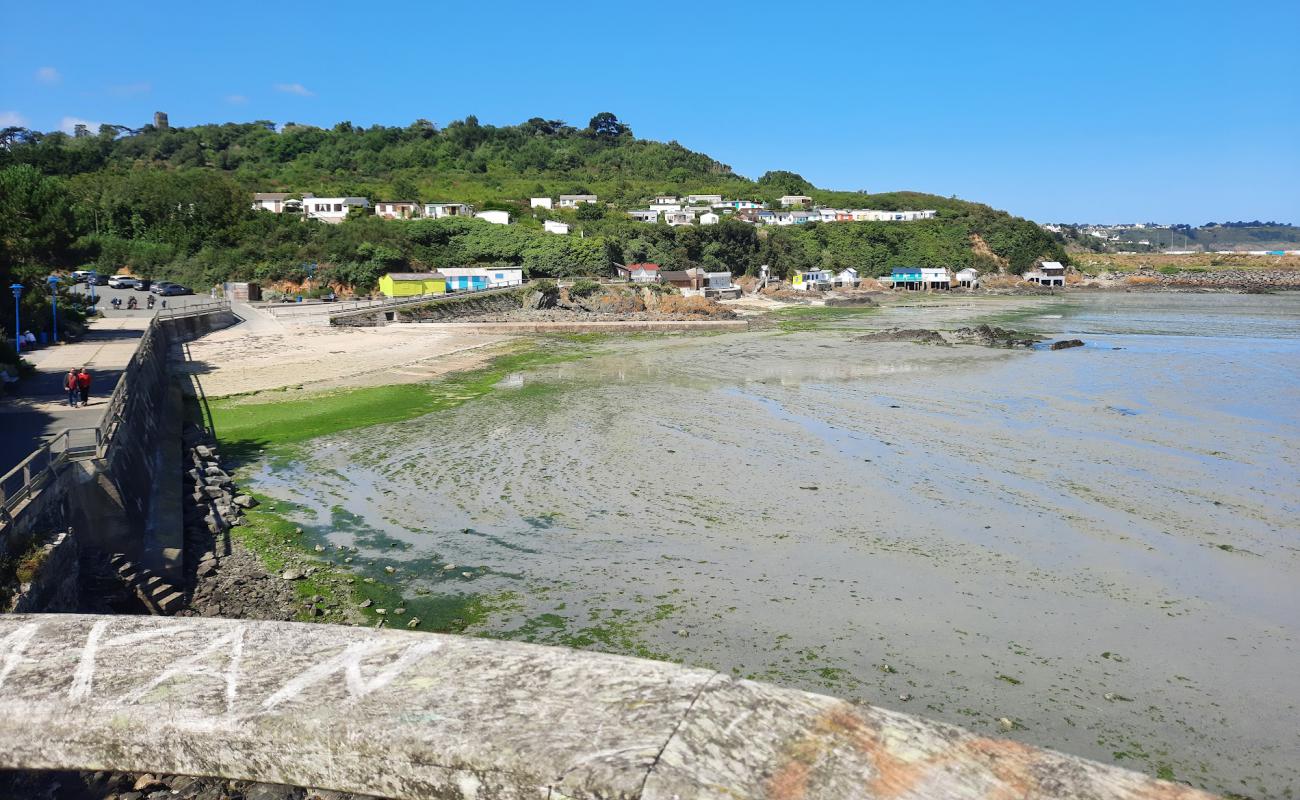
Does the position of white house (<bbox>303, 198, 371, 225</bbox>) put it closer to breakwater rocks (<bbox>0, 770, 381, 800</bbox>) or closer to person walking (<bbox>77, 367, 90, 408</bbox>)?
person walking (<bbox>77, 367, 90, 408</bbox>)

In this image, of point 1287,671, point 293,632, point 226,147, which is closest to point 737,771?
point 293,632

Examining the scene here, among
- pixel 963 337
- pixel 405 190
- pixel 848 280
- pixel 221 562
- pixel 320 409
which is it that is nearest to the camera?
pixel 221 562

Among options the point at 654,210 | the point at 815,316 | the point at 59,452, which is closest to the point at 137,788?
the point at 59,452

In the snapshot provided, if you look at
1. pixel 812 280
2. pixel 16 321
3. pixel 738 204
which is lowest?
pixel 16 321

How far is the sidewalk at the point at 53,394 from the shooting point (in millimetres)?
12484

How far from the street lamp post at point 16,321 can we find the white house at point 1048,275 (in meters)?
104

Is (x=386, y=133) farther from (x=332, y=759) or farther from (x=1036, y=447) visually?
(x=332, y=759)

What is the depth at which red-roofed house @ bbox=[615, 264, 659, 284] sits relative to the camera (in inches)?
2825

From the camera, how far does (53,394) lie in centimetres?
1627

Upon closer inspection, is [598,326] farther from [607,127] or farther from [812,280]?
[607,127]

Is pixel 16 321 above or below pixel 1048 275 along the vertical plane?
below

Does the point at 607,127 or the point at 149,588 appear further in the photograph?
the point at 607,127

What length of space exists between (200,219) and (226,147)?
7380cm

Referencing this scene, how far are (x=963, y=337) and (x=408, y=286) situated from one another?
3818 cm
